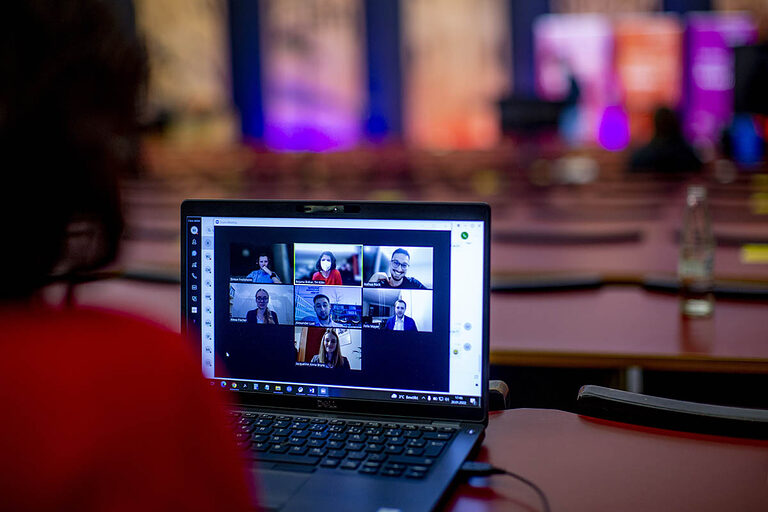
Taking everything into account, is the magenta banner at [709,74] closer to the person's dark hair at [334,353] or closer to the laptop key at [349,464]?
the person's dark hair at [334,353]

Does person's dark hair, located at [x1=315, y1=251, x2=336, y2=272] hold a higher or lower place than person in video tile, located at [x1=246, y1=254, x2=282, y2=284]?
higher

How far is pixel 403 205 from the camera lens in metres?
0.96

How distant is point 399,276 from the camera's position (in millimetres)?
964

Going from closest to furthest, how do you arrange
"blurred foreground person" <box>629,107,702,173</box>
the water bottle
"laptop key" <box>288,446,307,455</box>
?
"laptop key" <box>288,446,307,455</box> → the water bottle → "blurred foreground person" <box>629,107,702,173</box>

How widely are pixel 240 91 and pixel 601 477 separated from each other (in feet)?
37.3

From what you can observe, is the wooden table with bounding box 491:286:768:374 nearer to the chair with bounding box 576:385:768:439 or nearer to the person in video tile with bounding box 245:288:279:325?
the chair with bounding box 576:385:768:439

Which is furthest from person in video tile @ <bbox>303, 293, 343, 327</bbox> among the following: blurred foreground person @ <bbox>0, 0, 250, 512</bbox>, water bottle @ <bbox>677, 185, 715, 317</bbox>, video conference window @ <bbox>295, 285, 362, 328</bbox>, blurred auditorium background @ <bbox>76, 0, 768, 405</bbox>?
blurred auditorium background @ <bbox>76, 0, 768, 405</bbox>

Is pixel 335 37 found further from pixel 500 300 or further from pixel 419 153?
pixel 500 300

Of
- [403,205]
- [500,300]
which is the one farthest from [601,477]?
[500,300]

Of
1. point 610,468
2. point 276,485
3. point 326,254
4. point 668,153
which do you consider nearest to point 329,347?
point 326,254

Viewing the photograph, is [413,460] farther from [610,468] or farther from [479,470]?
[610,468]

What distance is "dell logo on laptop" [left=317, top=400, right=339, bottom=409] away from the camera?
0.97 m

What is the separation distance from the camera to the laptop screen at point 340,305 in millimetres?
952

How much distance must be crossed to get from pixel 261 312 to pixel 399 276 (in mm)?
173
